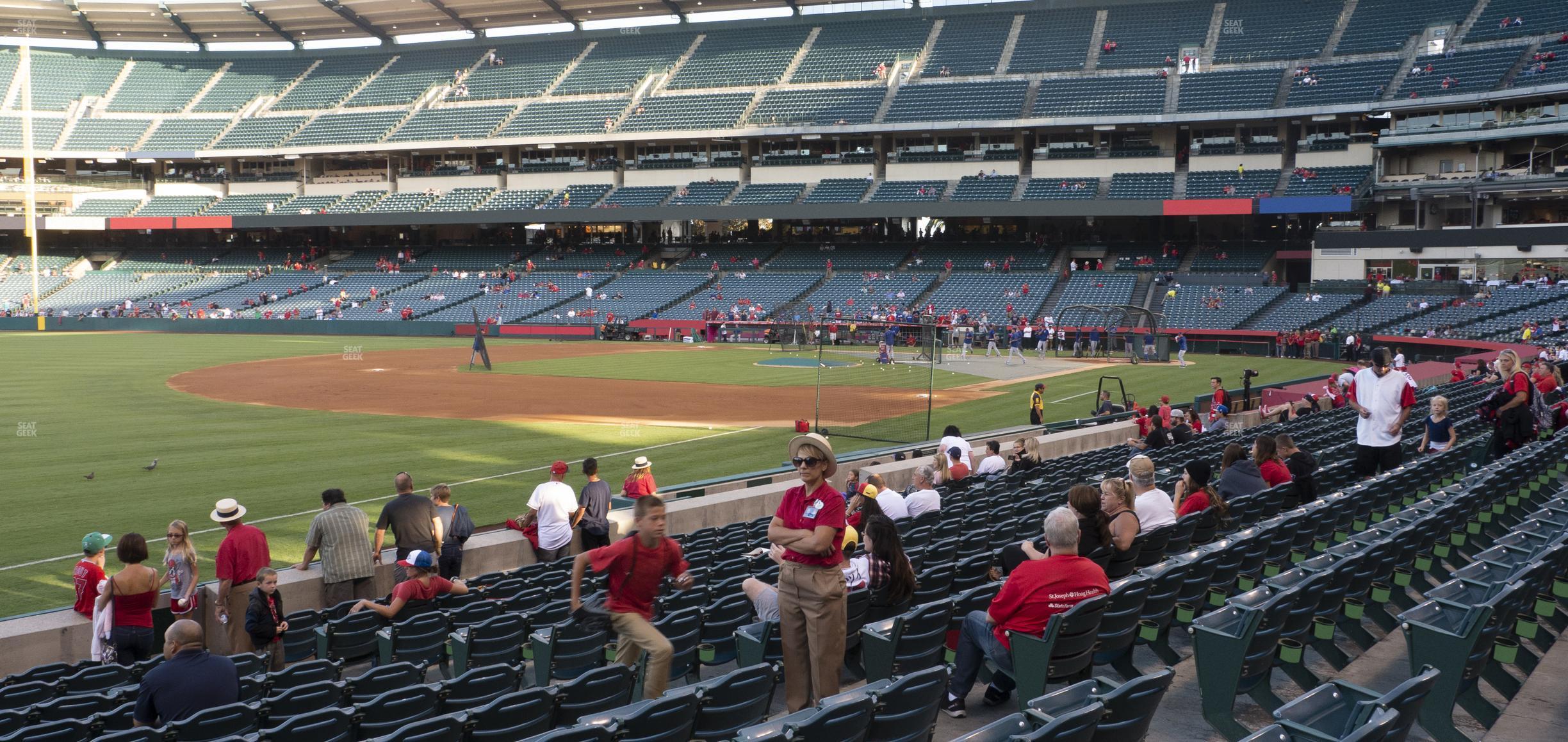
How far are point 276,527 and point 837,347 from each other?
3646 cm

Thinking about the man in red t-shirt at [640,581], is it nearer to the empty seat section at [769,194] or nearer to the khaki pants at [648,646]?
the khaki pants at [648,646]

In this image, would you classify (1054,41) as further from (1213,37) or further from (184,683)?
(184,683)

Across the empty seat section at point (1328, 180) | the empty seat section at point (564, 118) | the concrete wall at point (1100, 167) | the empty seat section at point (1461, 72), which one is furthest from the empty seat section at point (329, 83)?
the empty seat section at point (1461, 72)

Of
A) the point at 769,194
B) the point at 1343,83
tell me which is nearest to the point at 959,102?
the point at 769,194

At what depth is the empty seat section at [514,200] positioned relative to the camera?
74.9m

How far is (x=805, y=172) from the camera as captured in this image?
239 ft

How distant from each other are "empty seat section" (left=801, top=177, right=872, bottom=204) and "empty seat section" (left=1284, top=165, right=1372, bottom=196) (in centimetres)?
2365

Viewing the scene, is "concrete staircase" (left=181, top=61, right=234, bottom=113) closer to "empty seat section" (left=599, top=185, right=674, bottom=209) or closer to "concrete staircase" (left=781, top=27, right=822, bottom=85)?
"empty seat section" (left=599, top=185, right=674, bottom=209)

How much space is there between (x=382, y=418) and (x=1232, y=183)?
1902 inches

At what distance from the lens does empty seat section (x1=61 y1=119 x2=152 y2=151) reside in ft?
266

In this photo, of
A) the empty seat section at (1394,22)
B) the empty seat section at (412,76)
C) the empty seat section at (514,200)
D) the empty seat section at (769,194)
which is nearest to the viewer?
the empty seat section at (1394,22)

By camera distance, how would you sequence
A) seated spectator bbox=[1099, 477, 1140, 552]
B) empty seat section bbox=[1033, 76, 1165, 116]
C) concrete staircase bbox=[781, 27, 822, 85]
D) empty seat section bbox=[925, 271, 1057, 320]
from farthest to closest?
concrete staircase bbox=[781, 27, 822, 85] → empty seat section bbox=[1033, 76, 1165, 116] → empty seat section bbox=[925, 271, 1057, 320] → seated spectator bbox=[1099, 477, 1140, 552]

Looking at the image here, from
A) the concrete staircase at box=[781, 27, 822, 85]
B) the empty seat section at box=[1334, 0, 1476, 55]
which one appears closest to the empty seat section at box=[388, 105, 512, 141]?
the concrete staircase at box=[781, 27, 822, 85]

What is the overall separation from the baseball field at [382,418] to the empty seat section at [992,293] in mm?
11385
